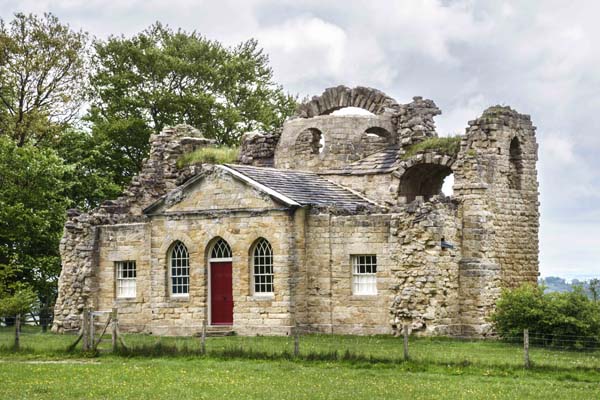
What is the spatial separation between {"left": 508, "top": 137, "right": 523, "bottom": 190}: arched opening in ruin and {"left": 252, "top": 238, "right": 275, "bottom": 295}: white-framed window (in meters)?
9.61

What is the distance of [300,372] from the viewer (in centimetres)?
2738

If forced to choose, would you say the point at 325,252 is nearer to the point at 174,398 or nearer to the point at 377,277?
the point at 377,277

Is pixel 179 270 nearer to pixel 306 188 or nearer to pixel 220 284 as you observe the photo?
pixel 220 284

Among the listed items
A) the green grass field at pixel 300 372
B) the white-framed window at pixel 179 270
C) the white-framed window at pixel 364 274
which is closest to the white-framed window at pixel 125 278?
the white-framed window at pixel 179 270

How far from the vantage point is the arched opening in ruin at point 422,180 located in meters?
42.3

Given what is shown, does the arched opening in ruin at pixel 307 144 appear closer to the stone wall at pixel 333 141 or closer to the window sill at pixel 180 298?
the stone wall at pixel 333 141

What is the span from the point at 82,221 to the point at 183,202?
571 cm

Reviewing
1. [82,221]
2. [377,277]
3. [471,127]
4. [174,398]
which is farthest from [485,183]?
[174,398]

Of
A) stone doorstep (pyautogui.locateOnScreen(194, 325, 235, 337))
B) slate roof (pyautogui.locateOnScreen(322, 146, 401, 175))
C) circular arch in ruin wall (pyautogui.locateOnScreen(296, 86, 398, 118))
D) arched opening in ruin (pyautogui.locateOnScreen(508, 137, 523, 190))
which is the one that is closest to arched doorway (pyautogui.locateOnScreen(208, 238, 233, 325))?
stone doorstep (pyautogui.locateOnScreen(194, 325, 235, 337))

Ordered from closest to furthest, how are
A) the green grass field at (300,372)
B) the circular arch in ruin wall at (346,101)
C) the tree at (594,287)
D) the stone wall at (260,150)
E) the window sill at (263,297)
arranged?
the green grass field at (300,372) < the tree at (594,287) < the window sill at (263,297) < the circular arch in ruin wall at (346,101) < the stone wall at (260,150)

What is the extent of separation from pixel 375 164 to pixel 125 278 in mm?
10594

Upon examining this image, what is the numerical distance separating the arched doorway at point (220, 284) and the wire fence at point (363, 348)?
2.23 meters

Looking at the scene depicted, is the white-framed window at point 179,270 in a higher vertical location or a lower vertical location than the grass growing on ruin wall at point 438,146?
lower

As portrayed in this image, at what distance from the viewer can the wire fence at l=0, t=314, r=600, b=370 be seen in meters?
28.5
